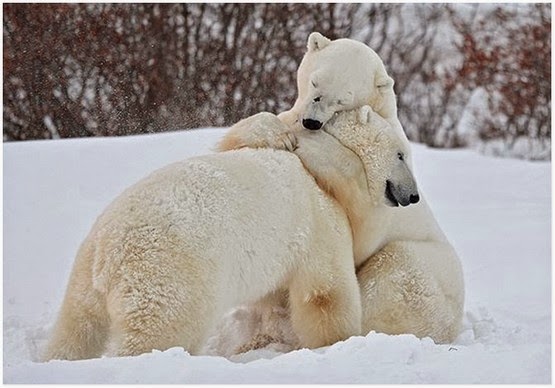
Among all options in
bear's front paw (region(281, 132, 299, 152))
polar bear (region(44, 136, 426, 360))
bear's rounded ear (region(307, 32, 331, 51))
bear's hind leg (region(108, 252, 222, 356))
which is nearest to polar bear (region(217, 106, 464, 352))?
bear's front paw (region(281, 132, 299, 152))

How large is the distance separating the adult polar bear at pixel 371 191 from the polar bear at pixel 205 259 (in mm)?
136

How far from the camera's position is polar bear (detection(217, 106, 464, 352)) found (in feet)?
13.5

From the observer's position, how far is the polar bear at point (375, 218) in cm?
412

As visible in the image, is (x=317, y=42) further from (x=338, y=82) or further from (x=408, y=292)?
(x=408, y=292)

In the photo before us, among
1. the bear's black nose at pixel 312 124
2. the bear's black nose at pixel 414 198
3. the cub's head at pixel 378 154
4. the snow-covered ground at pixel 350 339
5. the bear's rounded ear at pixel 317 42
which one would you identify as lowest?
the snow-covered ground at pixel 350 339

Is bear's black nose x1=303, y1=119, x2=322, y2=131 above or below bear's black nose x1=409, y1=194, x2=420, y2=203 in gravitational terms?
above

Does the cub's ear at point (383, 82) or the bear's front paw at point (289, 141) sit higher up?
the cub's ear at point (383, 82)

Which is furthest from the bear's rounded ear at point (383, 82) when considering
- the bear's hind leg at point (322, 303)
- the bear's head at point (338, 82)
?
the bear's hind leg at point (322, 303)

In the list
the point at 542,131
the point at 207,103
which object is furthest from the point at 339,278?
the point at 542,131

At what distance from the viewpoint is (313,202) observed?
12.9 ft

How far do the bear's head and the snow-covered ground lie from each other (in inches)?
37.6

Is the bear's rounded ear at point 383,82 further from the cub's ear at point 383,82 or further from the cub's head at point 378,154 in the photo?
the cub's head at point 378,154

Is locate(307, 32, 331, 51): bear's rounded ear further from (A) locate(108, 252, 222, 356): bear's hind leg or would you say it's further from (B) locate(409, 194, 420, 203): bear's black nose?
(A) locate(108, 252, 222, 356): bear's hind leg

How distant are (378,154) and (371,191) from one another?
0.14 meters
